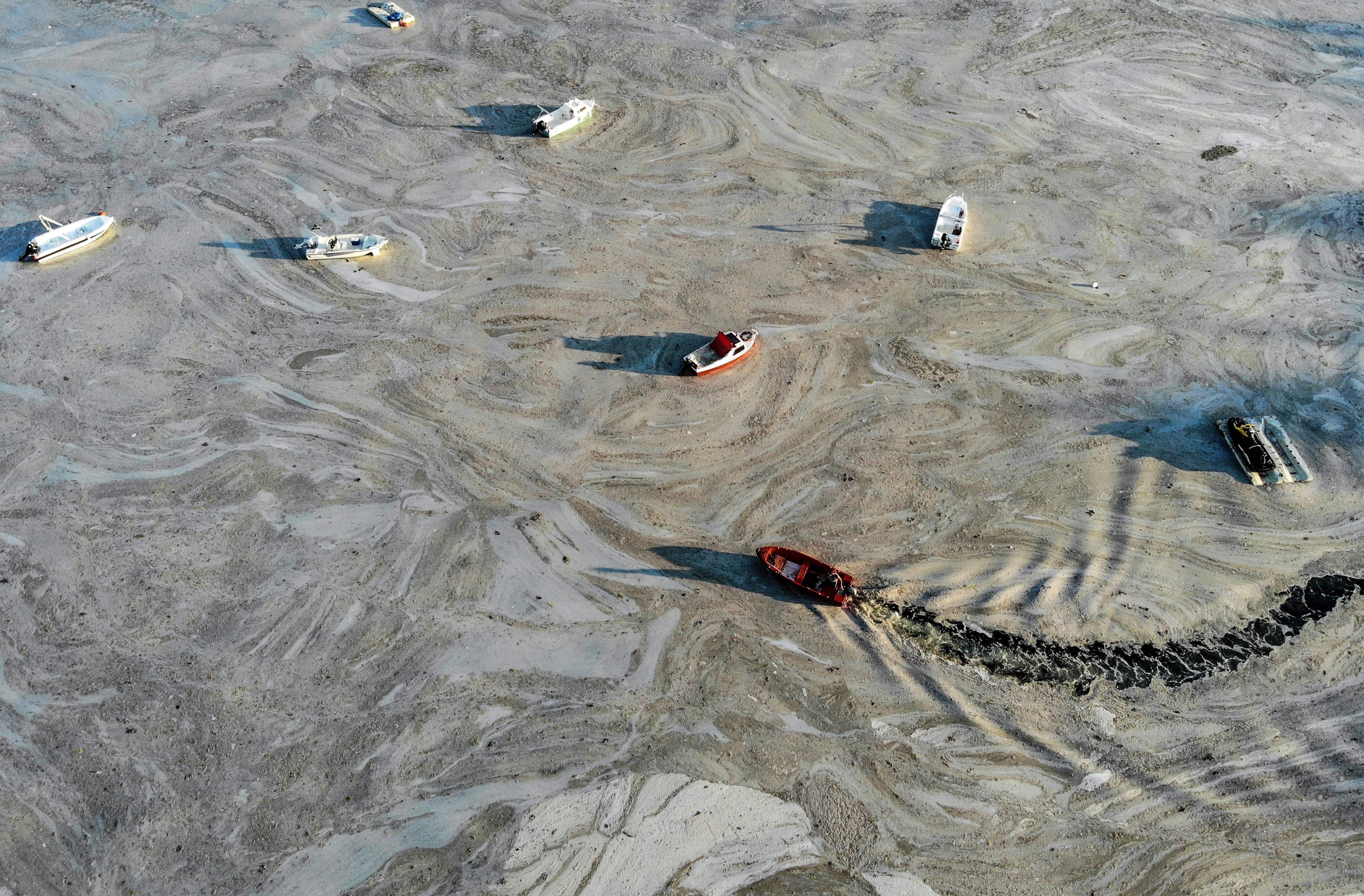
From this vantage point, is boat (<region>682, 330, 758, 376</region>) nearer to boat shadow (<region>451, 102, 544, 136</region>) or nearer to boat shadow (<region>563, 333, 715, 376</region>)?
boat shadow (<region>563, 333, 715, 376</region>)

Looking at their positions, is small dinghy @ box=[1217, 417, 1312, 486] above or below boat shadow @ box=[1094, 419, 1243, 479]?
above

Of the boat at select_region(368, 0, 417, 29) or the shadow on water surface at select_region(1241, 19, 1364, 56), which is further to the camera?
the boat at select_region(368, 0, 417, 29)

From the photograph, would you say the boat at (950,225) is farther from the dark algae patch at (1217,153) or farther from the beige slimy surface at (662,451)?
the dark algae patch at (1217,153)

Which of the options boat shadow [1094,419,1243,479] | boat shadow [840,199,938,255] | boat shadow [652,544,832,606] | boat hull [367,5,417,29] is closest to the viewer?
boat shadow [652,544,832,606]

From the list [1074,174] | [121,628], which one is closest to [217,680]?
[121,628]

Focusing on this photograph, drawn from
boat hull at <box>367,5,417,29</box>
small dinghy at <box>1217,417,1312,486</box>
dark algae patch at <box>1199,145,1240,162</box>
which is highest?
dark algae patch at <box>1199,145,1240,162</box>

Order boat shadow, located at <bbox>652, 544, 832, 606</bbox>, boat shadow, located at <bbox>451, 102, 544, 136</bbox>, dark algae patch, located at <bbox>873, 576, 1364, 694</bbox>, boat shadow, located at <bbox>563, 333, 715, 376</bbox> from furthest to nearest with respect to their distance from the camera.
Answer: boat shadow, located at <bbox>451, 102, 544, 136</bbox> < boat shadow, located at <bbox>563, 333, 715, 376</bbox> < boat shadow, located at <bbox>652, 544, 832, 606</bbox> < dark algae patch, located at <bbox>873, 576, 1364, 694</bbox>

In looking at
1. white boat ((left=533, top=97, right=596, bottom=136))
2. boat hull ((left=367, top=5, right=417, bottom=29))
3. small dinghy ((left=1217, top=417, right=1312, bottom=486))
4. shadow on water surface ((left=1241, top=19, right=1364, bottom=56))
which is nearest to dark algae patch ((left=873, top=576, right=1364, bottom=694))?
small dinghy ((left=1217, top=417, right=1312, bottom=486))
